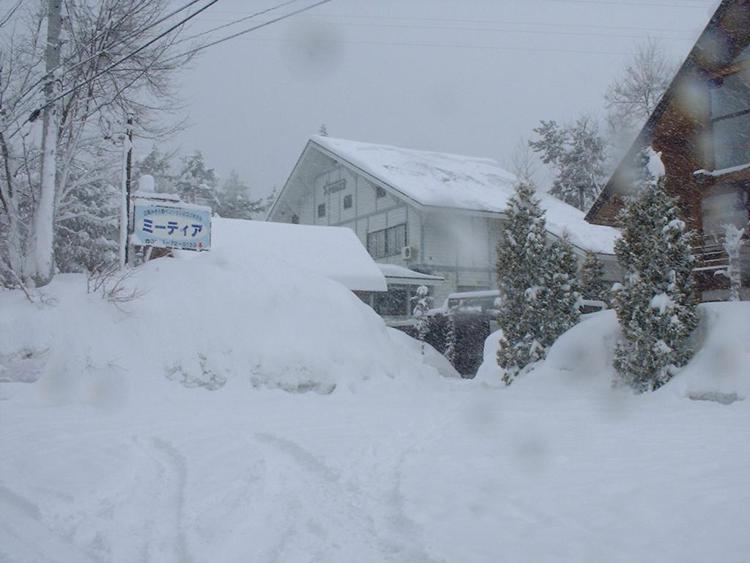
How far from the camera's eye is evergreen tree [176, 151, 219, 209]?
151ft

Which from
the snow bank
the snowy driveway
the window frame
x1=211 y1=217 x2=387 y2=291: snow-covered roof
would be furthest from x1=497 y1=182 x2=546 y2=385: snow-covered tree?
the window frame

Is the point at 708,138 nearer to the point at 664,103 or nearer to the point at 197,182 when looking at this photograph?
the point at 664,103

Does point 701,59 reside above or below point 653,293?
above

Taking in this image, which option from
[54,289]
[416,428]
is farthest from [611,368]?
[54,289]

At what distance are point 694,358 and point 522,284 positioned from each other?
12.9 ft

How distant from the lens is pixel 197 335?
37.0ft

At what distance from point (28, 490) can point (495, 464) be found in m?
3.70

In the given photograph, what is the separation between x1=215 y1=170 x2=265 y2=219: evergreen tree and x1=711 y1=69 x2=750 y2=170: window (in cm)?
3901

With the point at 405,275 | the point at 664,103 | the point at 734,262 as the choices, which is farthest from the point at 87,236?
the point at 734,262

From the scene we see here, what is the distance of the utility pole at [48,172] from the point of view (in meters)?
12.4

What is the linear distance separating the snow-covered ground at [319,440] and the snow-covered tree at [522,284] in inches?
37.9

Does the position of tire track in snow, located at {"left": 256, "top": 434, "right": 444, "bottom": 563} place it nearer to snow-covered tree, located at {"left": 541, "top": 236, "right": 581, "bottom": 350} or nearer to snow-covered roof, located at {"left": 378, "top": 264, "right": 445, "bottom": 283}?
snow-covered tree, located at {"left": 541, "top": 236, "right": 581, "bottom": 350}

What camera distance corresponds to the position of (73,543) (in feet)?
12.0

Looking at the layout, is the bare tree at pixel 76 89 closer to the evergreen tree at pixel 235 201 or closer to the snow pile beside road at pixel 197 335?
the snow pile beside road at pixel 197 335
